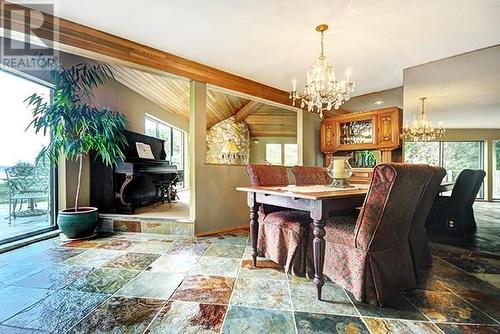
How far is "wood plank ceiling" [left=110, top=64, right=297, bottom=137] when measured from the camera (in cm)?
412

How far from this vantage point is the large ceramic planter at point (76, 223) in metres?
2.81

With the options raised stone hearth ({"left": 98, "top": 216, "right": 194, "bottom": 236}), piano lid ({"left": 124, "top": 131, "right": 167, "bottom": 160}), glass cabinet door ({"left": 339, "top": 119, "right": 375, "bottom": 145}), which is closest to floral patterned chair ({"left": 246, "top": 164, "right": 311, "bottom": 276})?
raised stone hearth ({"left": 98, "top": 216, "right": 194, "bottom": 236})

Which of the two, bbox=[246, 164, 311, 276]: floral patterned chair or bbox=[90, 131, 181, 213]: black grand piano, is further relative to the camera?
bbox=[90, 131, 181, 213]: black grand piano

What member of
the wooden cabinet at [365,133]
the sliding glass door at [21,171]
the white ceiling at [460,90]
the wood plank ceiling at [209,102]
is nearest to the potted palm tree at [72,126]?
the sliding glass door at [21,171]

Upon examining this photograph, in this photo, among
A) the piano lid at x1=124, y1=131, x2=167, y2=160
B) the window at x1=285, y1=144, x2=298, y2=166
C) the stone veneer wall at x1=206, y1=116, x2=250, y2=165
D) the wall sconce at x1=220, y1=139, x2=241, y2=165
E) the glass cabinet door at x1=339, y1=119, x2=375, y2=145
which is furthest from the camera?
the window at x1=285, y1=144, x2=298, y2=166

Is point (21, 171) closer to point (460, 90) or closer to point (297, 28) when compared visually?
point (297, 28)

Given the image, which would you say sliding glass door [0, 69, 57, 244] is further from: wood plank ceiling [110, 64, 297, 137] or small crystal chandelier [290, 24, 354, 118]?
small crystal chandelier [290, 24, 354, 118]

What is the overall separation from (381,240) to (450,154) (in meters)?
2.61

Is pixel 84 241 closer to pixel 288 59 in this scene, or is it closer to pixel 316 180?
pixel 316 180

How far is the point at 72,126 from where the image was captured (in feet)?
9.10

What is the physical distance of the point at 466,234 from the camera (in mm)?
3070

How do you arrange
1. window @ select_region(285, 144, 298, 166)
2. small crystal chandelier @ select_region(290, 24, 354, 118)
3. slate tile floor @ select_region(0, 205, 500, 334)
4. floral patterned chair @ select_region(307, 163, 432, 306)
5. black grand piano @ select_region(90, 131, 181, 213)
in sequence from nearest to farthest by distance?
slate tile floor @ select_region(0, 205, 500, 334) → floral patterned chair @ select_region(307, 163, 432, 306) → small crystal chandelier @ select_region(290, 24, 354, 118) → black grand piano @ select_region(90, 131, 181, 213) → window @ select_region(285, 144, 298, 166)

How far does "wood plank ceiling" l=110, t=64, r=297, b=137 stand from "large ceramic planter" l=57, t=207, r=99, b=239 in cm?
199

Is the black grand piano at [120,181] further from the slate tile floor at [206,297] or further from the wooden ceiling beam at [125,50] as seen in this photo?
the wooden ceiling beam at [125,50]
